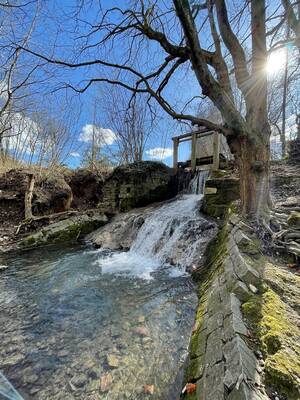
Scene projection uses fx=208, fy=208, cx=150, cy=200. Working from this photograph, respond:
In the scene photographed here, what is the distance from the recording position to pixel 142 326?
2.60 metres

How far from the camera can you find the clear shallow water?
1861 mm

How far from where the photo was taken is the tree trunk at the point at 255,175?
3613mm

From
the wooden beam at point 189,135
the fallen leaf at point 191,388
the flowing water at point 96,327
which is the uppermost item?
the wooden beam at point 189,135

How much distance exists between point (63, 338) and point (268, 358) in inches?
85.6

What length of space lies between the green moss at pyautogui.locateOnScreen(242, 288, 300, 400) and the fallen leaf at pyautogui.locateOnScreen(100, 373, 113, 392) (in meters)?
1.34

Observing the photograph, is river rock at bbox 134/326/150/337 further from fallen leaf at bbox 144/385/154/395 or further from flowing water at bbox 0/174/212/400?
fallen leaf at bbox 144/385/154/395

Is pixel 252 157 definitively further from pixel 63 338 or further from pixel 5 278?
pixel 5 278

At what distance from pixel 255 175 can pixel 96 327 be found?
3.42 metres

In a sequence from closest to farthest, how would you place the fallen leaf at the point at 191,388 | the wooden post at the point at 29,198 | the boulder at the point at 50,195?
the fallen leaf at the point at 191,388, the wooden post at the point at 29,198, the boulder at the point at 50,195

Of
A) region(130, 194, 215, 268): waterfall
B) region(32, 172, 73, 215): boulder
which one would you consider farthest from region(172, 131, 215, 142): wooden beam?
region(32, 172, 73, 215): boulder

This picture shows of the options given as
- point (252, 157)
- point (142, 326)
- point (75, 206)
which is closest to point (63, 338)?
point (142, 326)

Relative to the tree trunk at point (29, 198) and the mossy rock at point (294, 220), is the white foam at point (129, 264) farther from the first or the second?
the tree trunk at point (29, 198)

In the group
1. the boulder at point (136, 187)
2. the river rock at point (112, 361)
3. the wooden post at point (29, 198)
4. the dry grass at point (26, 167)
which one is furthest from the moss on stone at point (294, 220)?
the dry grass at point (26, 167)

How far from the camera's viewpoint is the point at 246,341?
142cm
